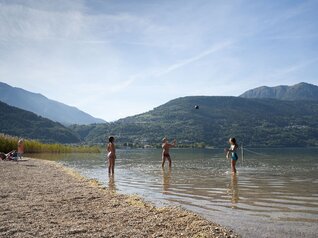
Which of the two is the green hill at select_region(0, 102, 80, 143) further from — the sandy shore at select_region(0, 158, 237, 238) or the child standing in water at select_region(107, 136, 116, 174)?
the sandy shore at select_region(0, 158, 237, 238)

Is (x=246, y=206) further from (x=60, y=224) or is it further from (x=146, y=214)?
(x=60, y=224)

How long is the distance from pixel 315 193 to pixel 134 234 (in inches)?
318

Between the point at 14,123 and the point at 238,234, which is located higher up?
the point at 14,123

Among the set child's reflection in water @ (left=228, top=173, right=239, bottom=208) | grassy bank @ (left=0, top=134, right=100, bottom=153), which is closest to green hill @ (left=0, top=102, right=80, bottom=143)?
grassy bank @ (left=0, top=134, right=100, bottom=153)

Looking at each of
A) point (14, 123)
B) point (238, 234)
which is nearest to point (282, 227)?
point (238, 234)

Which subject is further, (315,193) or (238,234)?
(315,193)

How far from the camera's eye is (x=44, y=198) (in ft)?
35.9

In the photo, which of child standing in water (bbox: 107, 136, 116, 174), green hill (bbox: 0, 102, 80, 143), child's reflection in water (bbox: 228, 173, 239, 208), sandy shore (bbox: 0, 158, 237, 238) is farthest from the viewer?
green hill (bbox: 0, 102, 80, 143)

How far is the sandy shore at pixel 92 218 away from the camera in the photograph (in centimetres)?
699

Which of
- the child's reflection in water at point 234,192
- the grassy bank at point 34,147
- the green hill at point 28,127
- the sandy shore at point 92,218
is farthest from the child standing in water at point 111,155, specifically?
the green hill at point 28,127

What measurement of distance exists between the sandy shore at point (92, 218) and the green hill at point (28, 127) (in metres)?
159

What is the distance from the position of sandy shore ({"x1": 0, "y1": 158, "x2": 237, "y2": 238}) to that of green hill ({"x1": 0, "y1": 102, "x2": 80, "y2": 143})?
15931 centimetres

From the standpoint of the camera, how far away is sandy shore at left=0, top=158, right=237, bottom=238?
6.99 m

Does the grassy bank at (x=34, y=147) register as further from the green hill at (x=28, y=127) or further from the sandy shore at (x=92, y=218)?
the green hill at (x=28, y=127)
